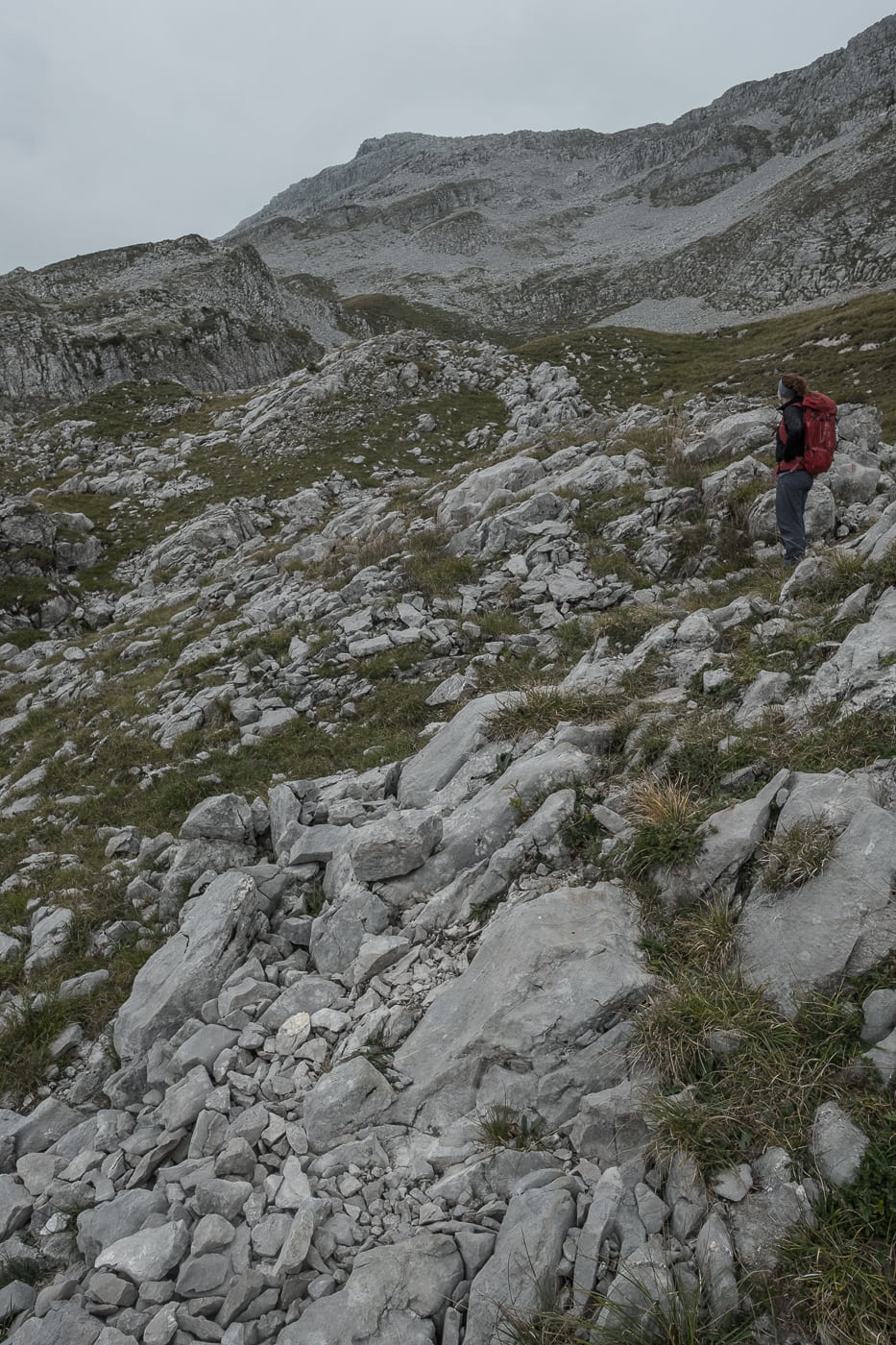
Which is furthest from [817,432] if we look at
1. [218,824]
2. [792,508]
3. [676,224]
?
[676,224]

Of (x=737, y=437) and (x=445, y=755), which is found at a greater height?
(x=737, y=437)

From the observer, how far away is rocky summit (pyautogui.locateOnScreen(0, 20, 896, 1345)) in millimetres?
3715

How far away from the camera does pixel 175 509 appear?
111 ft

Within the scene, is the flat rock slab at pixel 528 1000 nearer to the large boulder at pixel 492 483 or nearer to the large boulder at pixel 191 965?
the large boulder at pixel 191 965

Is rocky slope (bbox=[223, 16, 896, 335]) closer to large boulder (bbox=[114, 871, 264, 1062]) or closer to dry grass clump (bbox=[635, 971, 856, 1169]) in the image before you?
dry grass clump (bbox=[635, 971, 856, 1169])

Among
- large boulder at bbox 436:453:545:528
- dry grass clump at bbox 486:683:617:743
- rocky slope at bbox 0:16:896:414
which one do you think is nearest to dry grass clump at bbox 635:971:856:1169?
dry grass clump at bbox 486:683:617:743

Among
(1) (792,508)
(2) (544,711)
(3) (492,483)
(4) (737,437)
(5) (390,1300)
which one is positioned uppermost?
(3) (492,483)

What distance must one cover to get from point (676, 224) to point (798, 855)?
523ft

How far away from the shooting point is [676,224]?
5069 inches

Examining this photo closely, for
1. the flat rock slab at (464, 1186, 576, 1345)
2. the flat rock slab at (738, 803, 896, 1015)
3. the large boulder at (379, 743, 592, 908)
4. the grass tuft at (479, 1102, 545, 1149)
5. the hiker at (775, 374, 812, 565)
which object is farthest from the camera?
the hiker at (775, 374, 812, 565)

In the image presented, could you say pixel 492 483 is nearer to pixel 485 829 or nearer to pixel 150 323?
pixel 485 829

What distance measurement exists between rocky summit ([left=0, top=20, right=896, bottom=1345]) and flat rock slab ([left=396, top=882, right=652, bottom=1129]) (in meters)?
0.03

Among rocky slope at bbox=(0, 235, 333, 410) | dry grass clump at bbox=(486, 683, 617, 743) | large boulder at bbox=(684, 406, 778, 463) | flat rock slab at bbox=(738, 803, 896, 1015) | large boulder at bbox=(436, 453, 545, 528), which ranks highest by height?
rocky slope at bbox=(0, 235, 333, 410)

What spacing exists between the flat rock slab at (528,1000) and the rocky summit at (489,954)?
0.11 feet
